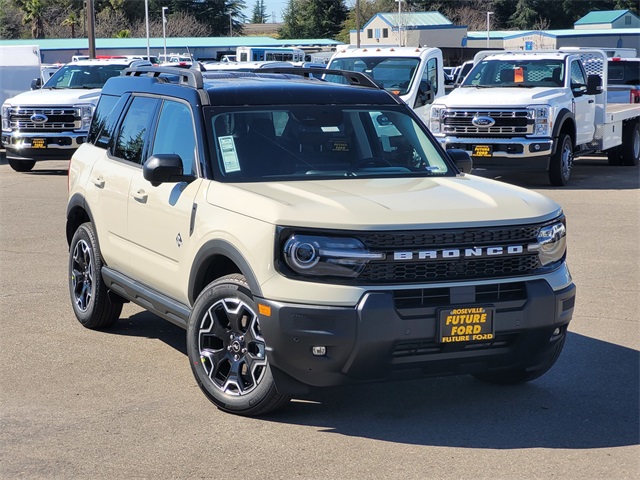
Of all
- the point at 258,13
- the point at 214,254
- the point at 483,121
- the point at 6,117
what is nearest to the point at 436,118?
the point at 483,121

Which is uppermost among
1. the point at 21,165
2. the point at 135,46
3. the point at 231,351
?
the point at 135,46

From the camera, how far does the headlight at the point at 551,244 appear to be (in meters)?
5.46

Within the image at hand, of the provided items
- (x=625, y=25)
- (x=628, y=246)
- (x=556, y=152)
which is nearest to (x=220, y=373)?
(x=628, y=246)

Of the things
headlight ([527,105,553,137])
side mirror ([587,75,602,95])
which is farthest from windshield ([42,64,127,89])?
side mirror ([587,75,602,95])

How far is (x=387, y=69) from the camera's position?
18.9 metres

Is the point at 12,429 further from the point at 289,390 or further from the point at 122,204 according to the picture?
the point at 122,204

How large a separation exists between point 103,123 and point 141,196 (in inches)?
55.5

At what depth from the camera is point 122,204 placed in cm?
684

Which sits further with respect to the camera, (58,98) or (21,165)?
(21,165)

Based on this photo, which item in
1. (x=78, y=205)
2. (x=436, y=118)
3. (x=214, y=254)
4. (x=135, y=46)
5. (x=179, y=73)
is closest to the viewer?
(x=214, y=254)

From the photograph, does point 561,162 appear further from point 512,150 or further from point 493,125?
point 493,125

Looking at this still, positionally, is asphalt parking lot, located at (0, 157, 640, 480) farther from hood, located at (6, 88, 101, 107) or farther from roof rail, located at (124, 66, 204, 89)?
hood, located at (6, 88, 101, 107)

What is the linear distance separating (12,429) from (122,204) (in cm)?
194

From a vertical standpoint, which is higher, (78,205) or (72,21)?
(72,21)
